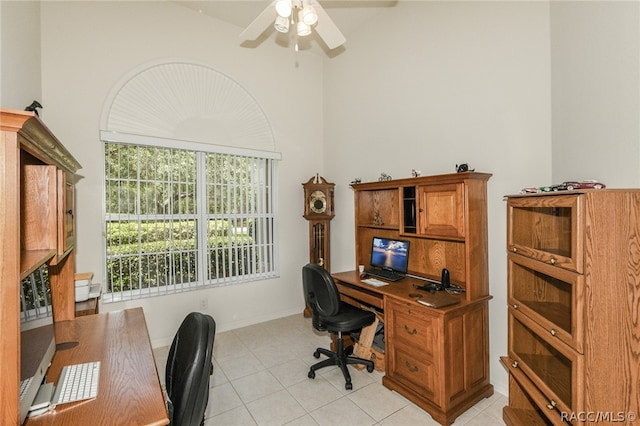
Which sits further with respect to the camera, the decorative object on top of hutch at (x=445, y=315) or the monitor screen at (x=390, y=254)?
the monitor screen at (x=390, y=254)

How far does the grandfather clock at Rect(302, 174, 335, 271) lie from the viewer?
400 cm

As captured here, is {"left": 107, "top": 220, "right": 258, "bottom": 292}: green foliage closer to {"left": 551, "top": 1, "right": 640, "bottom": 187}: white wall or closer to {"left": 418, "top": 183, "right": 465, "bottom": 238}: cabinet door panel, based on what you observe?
{"left": 418, "top": 183, "right": 465, "bottom": 238}: cabinet door panel

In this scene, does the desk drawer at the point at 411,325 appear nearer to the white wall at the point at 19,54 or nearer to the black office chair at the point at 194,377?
the black office chair at the point at 194,377

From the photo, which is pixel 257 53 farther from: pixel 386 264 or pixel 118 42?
pixel 386 264

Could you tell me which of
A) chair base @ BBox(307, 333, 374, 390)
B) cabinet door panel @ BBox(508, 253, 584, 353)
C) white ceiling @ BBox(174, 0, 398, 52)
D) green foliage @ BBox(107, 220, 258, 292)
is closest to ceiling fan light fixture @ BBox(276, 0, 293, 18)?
white ceiling @ BBox(174, 0, 398, 52)

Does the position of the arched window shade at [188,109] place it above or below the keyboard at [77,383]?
above

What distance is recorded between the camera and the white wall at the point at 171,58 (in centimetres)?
280

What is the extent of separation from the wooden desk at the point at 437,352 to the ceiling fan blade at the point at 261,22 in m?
2.37

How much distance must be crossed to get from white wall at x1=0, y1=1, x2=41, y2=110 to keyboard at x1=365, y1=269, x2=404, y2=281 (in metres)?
3.03

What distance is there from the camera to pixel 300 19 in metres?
2.09

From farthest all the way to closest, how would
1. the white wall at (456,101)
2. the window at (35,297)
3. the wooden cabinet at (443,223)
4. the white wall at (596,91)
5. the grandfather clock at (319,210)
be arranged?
the grandfather clock at (319,210)
the wooden cabinet at (443,223)
the white wall at (456,101)
the white wall at (596,91)
the window at (35,297)

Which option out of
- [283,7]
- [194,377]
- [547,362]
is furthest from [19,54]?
[547,362]

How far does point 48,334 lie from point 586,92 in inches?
130

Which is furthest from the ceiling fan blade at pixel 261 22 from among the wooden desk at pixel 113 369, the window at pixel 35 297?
the wooden desk at pixel 113 369
